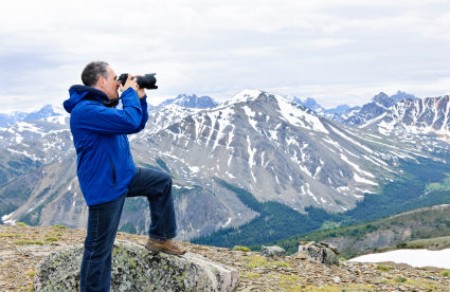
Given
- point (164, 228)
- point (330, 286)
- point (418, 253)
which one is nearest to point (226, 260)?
point (330, 286)

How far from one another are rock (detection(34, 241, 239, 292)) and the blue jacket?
3.55 meters

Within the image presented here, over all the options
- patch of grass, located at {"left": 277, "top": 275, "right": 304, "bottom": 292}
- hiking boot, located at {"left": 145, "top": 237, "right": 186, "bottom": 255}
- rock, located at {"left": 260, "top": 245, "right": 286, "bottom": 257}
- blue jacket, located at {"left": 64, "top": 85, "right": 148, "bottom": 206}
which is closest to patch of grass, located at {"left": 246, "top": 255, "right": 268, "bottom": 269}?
rock, located at {"left": 260, "top": 245, "right": 286, "bottom": 257}

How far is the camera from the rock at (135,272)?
1288cm

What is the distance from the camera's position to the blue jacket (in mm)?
9570

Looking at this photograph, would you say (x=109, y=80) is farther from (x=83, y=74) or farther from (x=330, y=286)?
(x=330, y=286)

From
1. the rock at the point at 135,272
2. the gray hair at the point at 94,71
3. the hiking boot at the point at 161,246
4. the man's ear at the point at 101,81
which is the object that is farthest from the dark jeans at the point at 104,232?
the gray hair at the point at 94,71

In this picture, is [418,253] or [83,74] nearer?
[83,74]

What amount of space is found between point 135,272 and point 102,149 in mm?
4699

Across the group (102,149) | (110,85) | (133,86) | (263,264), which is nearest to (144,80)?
(133,86)

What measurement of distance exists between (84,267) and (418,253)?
91.2 m

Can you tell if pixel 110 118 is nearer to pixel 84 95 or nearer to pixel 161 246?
pixel 84 95

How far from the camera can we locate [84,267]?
414 inches

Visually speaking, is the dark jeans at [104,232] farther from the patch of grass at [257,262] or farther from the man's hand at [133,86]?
the patch of grass at [257,262]

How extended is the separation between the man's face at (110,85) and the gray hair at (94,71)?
0.11 meters
